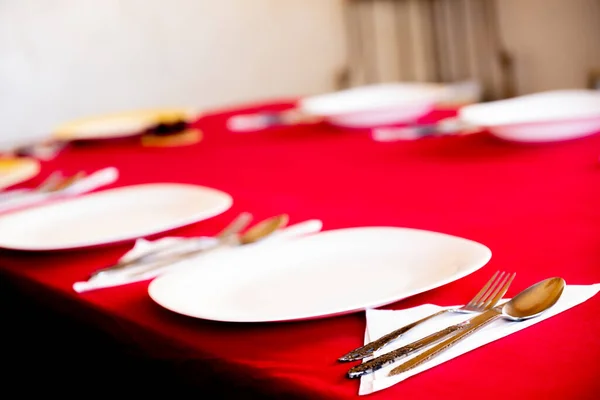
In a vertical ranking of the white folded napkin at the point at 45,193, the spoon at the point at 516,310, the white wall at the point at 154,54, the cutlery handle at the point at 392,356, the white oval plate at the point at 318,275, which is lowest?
the cutlery handle at the point at 392,356

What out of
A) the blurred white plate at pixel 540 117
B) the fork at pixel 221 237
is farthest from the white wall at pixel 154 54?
the fork at pixel 221 237

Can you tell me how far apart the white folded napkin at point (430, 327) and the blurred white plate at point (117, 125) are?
126cm

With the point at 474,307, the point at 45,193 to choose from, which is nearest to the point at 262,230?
the point at 474,307

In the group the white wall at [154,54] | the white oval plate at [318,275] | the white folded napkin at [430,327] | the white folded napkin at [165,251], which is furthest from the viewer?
the white wall at [154,54]

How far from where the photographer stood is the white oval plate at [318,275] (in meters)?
0.61

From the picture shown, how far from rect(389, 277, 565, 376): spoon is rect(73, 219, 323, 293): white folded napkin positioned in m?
0.29

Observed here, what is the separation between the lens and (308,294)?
0.66 m

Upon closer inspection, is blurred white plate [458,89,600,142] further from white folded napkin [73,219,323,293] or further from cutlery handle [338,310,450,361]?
cutlery handle [338,310,450,361]

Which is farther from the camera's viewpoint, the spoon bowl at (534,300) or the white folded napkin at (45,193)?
the white folded napkin at (45,193)

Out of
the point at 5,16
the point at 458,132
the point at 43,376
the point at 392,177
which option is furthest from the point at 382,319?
the point at 5,16

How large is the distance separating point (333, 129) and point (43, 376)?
0.78 meters

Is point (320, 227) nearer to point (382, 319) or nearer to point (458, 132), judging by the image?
point (382, 319)

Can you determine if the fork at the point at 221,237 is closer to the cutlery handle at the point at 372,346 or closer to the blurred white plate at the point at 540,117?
the cutlery handle at the point at 372,346

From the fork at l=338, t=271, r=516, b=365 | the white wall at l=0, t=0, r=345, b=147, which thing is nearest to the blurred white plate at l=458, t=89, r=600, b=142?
the fork at l=338, t=271, r=516, b=365
